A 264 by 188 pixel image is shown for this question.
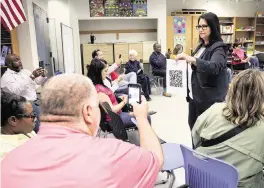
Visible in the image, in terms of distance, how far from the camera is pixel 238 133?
1354 millimetres

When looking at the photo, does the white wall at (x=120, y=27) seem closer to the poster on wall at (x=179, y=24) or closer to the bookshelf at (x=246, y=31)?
the poster on wall at (x=179, y=24)

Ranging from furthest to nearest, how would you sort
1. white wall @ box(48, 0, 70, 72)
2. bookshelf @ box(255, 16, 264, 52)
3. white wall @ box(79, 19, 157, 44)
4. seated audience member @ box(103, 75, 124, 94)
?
1. bookshelf @ box(255, 16, 264, 52)
2. white wall @ box(79, 19, 157, 44)
3. white wall @ box(48, 0, 70, 72)
4. seated audience member @ box(103, 75, 124, 94)

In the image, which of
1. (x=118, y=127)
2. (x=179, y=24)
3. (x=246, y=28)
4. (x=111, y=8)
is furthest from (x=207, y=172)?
(x=246, y=28)

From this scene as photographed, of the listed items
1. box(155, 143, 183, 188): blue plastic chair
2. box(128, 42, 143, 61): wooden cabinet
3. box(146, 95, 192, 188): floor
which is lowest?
box(146, 95, 192, 188): floor

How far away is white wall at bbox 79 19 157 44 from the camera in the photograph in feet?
26.7

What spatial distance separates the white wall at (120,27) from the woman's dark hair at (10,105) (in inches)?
262

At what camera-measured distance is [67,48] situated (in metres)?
6.78

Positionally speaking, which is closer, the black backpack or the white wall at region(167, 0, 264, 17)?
the black backpack

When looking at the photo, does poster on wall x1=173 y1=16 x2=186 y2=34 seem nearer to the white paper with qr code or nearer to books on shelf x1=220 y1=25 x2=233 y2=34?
books on shelf x1=220 y1=25 x2=233 y2=34

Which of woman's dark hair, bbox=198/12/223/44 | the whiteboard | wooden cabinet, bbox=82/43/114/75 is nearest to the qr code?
woman's dark hair, bbox=198/12/223/44

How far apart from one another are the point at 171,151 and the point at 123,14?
6.44 m

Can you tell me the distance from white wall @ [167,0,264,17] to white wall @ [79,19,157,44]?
91 cm

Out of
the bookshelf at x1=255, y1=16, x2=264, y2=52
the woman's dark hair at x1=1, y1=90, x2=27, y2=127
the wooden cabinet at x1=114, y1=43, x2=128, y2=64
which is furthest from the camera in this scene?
the bookshelf at x1=255, y1=16, x2=264, y2=52

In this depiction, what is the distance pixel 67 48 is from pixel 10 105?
17.3 ft
